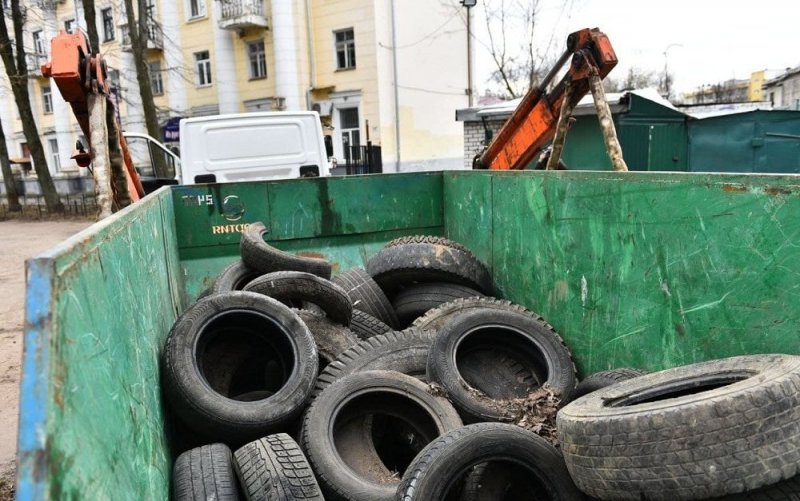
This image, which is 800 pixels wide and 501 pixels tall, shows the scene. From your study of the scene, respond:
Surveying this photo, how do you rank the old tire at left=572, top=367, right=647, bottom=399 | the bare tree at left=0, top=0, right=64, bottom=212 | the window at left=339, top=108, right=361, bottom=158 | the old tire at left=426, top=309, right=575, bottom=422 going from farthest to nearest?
the window at left=339, top=108, right=361, bottom=158 < the bare tree at left=0, top=0, right=64, bottom=212 < the old tire at left=426, top=309, right=575, bottom=422 < the old tire at left=572, top=367, right=647, bottom=399

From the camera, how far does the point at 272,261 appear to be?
14.4ft

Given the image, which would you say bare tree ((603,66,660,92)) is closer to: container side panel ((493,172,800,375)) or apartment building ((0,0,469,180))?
apartment building ((0,0,469,180))

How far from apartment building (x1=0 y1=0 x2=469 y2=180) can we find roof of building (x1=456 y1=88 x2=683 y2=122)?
8938mm

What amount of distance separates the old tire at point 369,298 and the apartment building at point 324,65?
19.2 m

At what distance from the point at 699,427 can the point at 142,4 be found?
21567mm

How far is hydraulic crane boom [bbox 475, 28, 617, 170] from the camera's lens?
16.9 feet

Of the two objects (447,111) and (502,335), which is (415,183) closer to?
(502,335)

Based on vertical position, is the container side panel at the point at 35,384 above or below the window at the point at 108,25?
below

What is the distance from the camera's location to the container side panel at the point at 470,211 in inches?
193

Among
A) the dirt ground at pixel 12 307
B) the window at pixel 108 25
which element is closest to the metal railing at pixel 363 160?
the dirt ground at pixel 12 307

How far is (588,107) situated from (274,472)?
11245mm

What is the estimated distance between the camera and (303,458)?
249cm

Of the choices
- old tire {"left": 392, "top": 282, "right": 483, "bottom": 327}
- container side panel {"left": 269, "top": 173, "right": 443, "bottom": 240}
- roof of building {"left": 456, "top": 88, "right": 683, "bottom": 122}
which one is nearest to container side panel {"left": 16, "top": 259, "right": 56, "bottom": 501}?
old tire {"left": 392, "top": 282, "right": 483, "bottom": 327}

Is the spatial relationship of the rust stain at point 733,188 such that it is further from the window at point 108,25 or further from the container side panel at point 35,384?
the window at point 108,25
